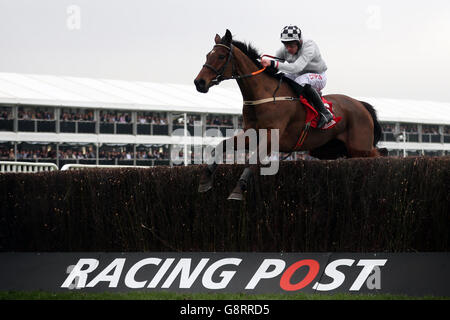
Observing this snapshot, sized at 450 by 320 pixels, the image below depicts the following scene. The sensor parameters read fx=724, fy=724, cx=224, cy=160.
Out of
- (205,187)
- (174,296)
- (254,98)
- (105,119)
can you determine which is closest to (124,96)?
(105,119)

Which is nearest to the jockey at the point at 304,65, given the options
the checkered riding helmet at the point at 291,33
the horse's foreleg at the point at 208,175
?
the checkered riding helmet at the point at 291,33

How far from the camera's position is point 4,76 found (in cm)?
4025

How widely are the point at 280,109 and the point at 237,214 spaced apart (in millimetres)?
1505

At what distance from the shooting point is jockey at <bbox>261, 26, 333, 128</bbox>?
9.88 metres

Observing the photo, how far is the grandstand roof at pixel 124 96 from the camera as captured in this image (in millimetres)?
37875

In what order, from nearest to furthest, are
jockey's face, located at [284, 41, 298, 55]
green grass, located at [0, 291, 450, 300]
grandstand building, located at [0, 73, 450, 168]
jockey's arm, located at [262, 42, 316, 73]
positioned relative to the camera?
1. green grass, located at [0, 291, 450, 300]
2. jockey's arm, located at [262, 42, 316, 73]
3. jockey's face, located at [284, 41, 298, 55]
4. grandstand building, located at [0, 73, 450, 168]

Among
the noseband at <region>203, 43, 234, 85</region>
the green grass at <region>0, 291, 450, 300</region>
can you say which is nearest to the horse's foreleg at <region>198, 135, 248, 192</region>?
the noseband at <region>203, 43, 234, 85</region>

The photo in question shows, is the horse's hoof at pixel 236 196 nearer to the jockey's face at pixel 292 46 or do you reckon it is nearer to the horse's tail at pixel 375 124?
the jockey's face at pixel 292 46

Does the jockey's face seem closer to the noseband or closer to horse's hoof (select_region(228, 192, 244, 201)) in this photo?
the noseband

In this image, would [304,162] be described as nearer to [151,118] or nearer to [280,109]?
[280,109]

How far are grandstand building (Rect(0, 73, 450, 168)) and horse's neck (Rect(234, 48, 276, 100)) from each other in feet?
80.0

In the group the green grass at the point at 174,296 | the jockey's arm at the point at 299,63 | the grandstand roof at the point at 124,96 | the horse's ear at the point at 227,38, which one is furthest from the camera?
the grandstand roof at the point at 124,96

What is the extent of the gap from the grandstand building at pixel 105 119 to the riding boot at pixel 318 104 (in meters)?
24.0
